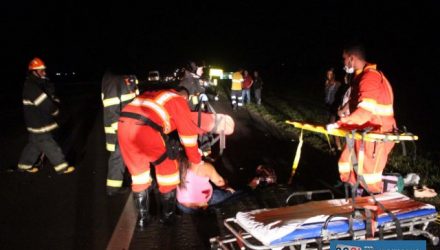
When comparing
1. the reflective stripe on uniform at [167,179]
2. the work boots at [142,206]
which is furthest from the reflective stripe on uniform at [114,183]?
the reflective stripe on uniform at [167,179]

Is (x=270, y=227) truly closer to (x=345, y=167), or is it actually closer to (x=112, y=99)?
(x=345, y=167)

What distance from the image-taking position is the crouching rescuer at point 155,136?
457 cm

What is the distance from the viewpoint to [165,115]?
4.60m

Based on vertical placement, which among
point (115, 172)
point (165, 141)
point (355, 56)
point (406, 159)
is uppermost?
point (355, 56)

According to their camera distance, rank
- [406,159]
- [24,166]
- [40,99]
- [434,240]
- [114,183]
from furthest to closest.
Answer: [406,159] → [24,166] → [40,99] → [114,183] → [434,240]

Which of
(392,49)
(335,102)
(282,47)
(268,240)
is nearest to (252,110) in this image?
(335,102)

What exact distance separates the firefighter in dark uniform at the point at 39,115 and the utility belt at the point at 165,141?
9.36 ft

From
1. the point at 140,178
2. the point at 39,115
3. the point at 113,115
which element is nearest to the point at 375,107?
the point at 140,178

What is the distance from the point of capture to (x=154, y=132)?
183 inches

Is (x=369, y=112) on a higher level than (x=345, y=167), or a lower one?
higher

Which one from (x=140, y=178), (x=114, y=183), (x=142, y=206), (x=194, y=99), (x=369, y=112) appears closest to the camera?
(x=369, y=112)

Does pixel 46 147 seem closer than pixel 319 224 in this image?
No

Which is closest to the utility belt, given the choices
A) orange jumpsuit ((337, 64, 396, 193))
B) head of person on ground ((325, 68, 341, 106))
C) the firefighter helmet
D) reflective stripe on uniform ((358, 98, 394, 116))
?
orange jumpsuit ((337, 64, 396, 193))

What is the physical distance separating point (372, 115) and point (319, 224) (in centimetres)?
161
